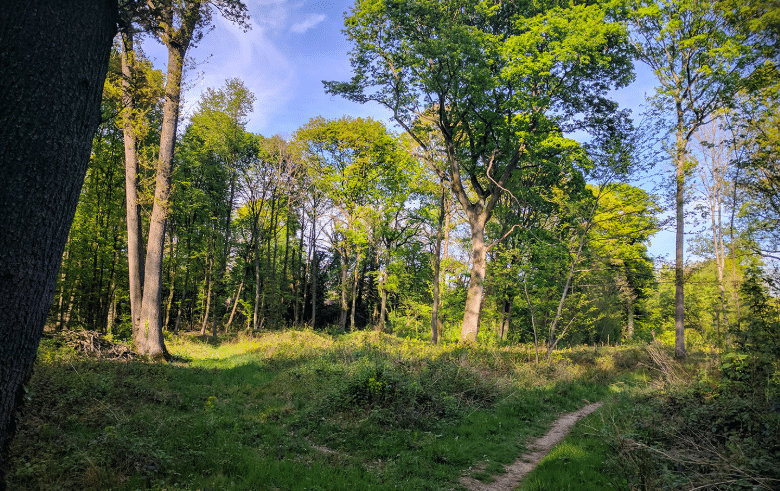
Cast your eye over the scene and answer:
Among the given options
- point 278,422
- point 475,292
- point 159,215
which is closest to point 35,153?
point 278,422

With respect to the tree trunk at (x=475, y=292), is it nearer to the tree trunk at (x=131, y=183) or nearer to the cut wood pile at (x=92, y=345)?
the cut wood pile at (x=92, y=345)

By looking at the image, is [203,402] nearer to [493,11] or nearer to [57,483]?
[57,483]

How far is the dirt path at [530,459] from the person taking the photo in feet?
17.5

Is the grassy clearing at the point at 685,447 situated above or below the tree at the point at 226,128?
below

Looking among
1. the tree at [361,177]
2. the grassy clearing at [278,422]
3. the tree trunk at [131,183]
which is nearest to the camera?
the grassy clearing at [278,422]

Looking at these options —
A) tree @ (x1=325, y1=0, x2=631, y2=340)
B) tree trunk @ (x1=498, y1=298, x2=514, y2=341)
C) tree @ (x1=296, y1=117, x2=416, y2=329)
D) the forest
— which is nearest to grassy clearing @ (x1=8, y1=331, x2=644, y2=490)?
the forest

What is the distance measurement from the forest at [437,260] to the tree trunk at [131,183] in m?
0.07

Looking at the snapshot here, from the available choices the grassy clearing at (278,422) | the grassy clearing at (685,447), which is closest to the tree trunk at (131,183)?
the grassy clearing at (278,422)

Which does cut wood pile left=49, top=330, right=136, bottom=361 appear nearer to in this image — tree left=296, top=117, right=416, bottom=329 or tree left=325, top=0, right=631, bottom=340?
tree left=325, top=0, right=631, bottom=340

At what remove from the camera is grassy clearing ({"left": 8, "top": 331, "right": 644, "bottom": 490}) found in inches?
174

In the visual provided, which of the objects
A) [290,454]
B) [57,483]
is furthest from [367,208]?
[57,483]

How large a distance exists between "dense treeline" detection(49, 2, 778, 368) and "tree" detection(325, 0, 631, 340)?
0.27 feet

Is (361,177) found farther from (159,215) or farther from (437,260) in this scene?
(159,215)

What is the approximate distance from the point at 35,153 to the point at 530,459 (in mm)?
7696
